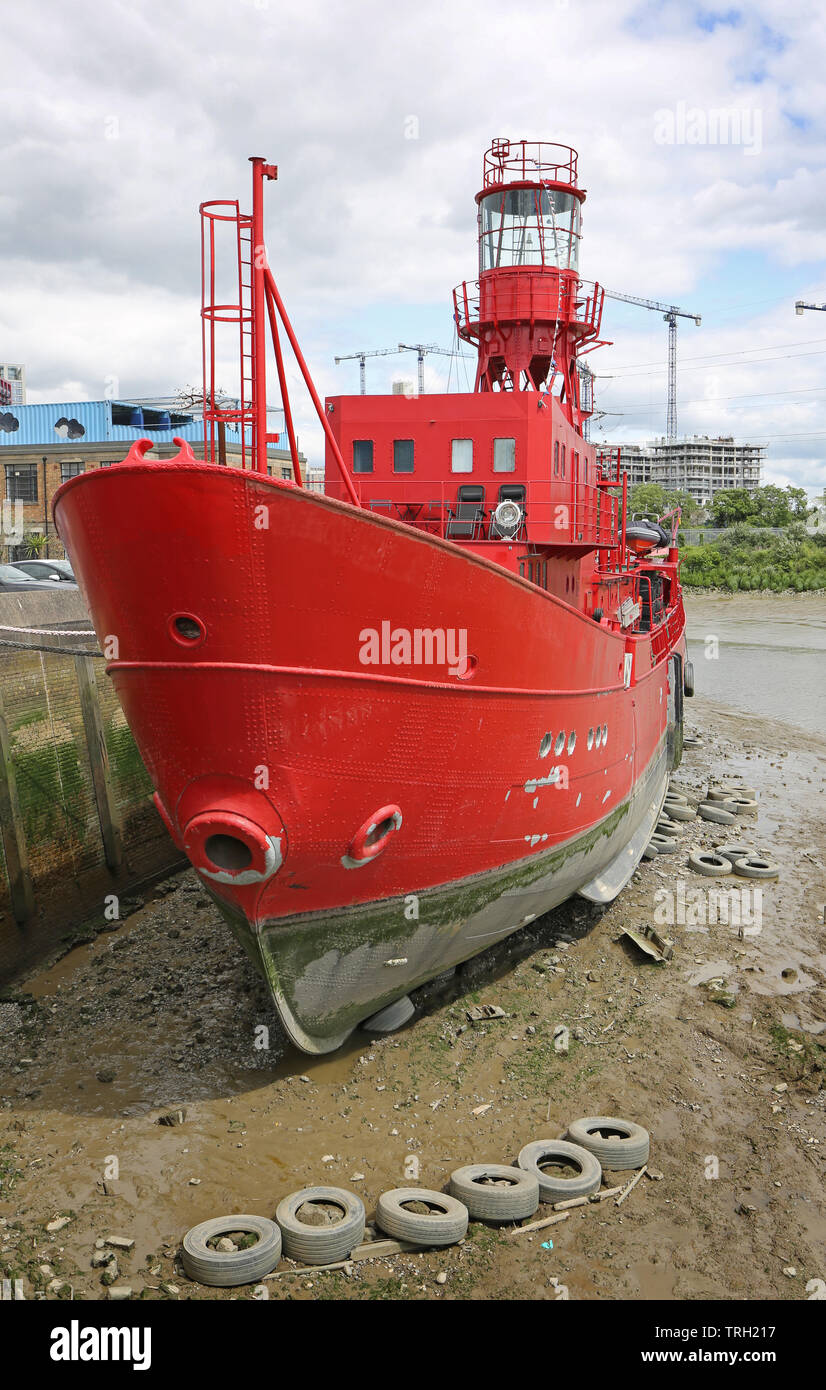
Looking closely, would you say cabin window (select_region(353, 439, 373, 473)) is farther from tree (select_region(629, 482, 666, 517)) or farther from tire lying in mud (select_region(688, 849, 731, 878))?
tree (select_region(629, 482, 666, 517))

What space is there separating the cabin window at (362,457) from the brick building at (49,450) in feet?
96.1

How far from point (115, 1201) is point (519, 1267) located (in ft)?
9.18

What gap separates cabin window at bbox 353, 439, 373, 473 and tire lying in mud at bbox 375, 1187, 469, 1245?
752cm

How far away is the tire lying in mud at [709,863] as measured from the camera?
44.7 ft

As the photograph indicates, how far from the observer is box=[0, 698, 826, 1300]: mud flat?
20.3 ft

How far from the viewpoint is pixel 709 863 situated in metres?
13.9

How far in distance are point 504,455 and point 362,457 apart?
1638mm

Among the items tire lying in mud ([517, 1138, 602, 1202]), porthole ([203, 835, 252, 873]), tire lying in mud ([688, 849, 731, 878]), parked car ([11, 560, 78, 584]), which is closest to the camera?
tire lying in mud ([517, 1138, 602, 1202])

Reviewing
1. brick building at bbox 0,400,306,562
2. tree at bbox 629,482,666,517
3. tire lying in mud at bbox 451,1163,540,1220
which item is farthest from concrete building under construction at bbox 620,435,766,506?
tire lying in mud at bbox 451,1163,540,1220

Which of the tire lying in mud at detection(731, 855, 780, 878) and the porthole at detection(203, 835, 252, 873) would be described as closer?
the porthole at detection(203, 835, 252, 873)

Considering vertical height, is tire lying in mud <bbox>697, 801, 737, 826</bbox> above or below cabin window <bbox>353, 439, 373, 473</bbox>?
below

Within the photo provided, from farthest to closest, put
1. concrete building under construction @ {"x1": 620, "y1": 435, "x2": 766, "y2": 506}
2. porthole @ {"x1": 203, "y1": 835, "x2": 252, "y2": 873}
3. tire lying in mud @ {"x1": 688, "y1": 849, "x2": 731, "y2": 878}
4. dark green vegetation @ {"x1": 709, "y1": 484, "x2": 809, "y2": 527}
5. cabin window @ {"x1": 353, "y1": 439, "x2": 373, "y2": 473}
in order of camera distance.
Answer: concrete building under construction @ {"x1": 620, "y1": 435, "x2": 766, "y2": 506} → dark green vegetation @ {"x1": 709, "y1": 484, "x2": 809, "y2": 527} → tire lying in mud @ {"x1": 688, "y1": 849, "x2": 731, "y2": 878} → cabin window @ {"x1": 353, "y1": 439, "x2": 373, "y2": 473} → porthole @ {"x1": 203, "y1": 835, "x2": 252, "y2": 873}

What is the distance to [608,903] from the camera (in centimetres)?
1176

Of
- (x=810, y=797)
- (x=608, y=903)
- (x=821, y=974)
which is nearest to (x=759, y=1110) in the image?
(x=821, y=974)
